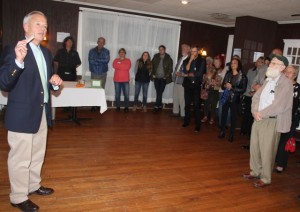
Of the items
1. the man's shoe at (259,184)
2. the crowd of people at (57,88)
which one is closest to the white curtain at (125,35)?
the crowd of people at (57,88)

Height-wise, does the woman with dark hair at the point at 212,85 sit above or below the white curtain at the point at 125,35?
below

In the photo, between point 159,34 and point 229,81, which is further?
point 159,34

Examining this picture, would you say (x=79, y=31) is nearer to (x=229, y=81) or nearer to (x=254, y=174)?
(x=229, y=81)

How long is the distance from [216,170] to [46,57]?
8.69 feet

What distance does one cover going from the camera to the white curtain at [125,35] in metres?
7.30

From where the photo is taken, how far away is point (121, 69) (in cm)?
707

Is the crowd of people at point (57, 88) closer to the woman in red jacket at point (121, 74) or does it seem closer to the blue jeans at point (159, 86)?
the blue jeans at point (159, 86)

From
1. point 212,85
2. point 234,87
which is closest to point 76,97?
point 234,87

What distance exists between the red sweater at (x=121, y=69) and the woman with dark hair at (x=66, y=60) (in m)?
1.22

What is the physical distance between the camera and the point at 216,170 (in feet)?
12.5

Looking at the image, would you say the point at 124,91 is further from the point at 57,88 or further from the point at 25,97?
the point at 25,97

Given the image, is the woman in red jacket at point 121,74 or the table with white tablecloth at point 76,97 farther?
the woman in red jacket at point 121,74

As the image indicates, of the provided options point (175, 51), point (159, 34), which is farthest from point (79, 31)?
point (175, 51)

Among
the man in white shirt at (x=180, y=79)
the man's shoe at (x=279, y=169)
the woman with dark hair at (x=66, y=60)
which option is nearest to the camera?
the man's shoe at (x=279, y=169)
